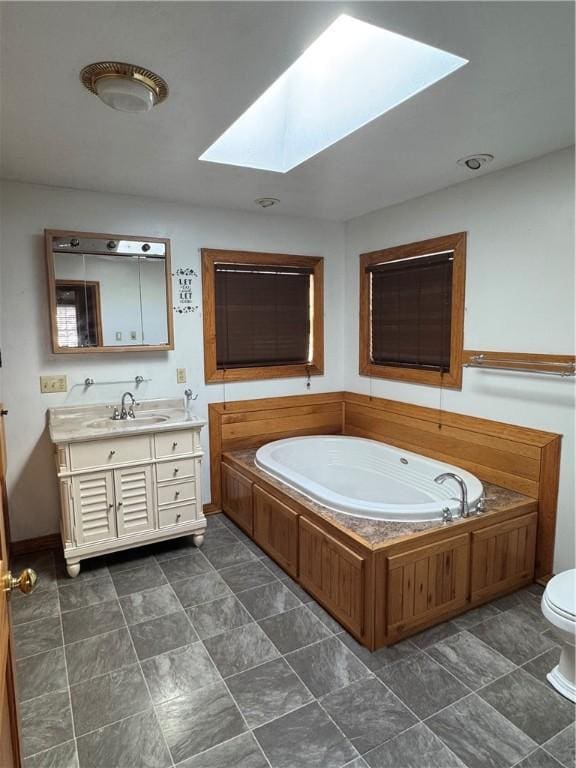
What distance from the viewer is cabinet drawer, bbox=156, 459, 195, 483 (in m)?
2.92

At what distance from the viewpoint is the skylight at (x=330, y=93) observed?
5.75 feet

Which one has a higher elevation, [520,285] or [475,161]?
[475,161]

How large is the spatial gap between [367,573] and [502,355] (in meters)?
1.47

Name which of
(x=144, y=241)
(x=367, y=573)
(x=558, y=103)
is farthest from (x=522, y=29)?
(x=144, y=241)

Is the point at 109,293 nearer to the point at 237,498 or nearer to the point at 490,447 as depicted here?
the point at 237,498

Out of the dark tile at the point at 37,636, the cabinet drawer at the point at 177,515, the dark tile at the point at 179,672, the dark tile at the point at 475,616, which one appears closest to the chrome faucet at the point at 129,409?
the cabinet drawer at the point at 177,515

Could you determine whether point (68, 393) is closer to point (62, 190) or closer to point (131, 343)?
point (131, 343)

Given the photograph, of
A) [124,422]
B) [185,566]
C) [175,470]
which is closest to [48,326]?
[124,422]

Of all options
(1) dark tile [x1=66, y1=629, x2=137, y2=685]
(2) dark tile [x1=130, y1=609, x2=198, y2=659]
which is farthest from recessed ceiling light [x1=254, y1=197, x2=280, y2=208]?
(1) dark tile [x1=66, y1=629, x2=137, y2=685]

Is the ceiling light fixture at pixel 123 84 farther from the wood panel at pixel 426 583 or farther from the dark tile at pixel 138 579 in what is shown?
the dark tile at pixel 138 579

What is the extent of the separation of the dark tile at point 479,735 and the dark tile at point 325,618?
60cm

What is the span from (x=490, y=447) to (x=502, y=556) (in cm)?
63

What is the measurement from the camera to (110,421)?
303 cm

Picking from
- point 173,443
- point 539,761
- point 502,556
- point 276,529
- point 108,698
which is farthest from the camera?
point 173,443
